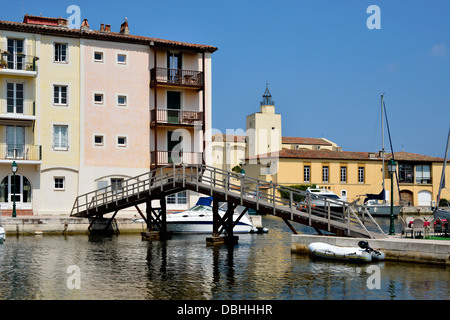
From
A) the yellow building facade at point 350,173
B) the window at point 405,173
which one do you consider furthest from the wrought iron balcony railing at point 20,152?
the window at point 405,173

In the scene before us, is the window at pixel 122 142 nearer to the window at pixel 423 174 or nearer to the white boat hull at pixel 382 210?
the white boat hull at pixel 382 210

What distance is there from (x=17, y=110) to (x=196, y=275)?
2305cm

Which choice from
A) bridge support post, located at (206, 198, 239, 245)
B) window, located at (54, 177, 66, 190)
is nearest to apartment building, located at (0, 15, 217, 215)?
window, located at (54, 177, 66, 190)

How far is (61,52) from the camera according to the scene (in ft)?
129

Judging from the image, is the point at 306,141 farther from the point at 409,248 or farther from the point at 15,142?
the point at 409,248

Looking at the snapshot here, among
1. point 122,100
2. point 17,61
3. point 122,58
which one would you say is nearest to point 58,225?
point 122,100

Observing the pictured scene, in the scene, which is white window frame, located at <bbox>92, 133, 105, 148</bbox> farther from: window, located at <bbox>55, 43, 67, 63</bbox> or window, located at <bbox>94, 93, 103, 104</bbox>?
window, located at <bbox>55, 43, 67, 63</bbox>

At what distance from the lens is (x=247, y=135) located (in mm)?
102125

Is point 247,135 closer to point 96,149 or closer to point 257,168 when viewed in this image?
point 257,168

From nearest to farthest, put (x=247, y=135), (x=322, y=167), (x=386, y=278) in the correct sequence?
(x=386, y=278) → (x=322, y=167) → (x=247, y=135)

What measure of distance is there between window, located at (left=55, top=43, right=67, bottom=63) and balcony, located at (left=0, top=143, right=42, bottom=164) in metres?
6.17

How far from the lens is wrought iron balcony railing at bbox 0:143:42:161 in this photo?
3697 cm
